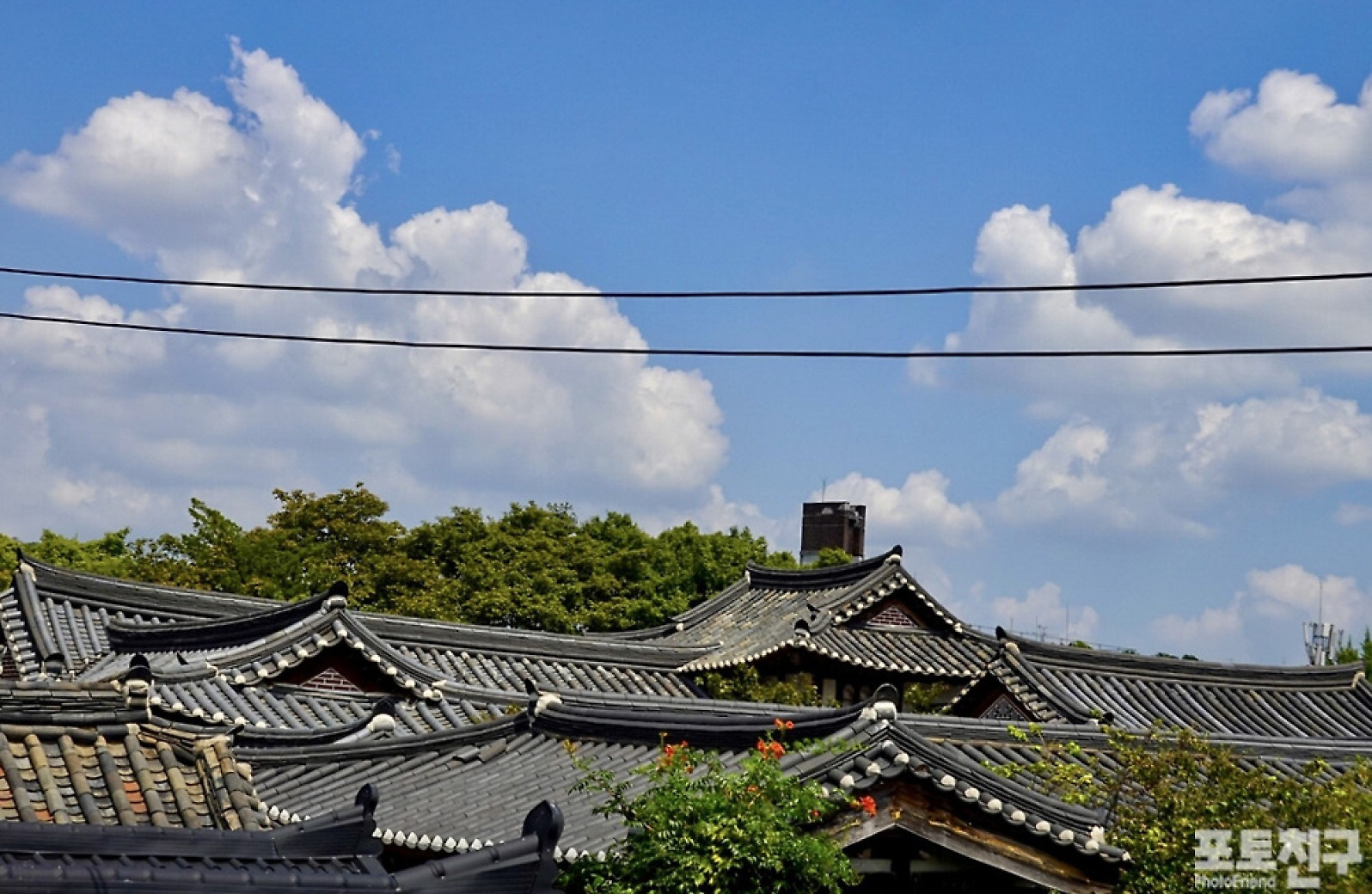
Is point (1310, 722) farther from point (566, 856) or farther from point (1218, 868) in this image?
point (566, 856)

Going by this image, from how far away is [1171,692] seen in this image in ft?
107

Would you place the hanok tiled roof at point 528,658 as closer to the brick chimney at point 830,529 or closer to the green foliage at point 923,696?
the green foliage at point 923,696

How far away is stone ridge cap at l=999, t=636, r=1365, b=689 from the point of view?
3241cm

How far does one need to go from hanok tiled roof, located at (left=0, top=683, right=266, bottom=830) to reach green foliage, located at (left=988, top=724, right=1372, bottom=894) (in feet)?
26.7

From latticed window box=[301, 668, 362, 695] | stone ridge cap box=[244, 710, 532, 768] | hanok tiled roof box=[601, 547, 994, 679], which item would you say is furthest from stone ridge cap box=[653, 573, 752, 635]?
stone ridge cap box=[244, 710, 532, 768]

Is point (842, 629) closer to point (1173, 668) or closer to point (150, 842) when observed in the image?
point (1173, 668)

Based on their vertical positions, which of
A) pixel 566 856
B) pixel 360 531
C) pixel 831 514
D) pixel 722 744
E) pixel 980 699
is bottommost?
pixel 566 856

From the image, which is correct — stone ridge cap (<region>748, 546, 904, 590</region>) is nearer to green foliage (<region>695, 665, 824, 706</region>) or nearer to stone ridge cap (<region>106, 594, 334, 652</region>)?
green foliage (<region>695, 665, 824, 706</region>)

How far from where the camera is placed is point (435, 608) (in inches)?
A: 1960

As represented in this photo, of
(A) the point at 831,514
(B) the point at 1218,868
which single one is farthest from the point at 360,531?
(B) the point at 1218,868

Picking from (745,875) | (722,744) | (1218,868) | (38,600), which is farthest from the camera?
(38,600)

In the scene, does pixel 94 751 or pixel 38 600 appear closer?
pixel 94 751

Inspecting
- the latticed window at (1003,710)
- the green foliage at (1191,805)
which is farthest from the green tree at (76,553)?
the green foliage at (1191,805)

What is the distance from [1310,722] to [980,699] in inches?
303
